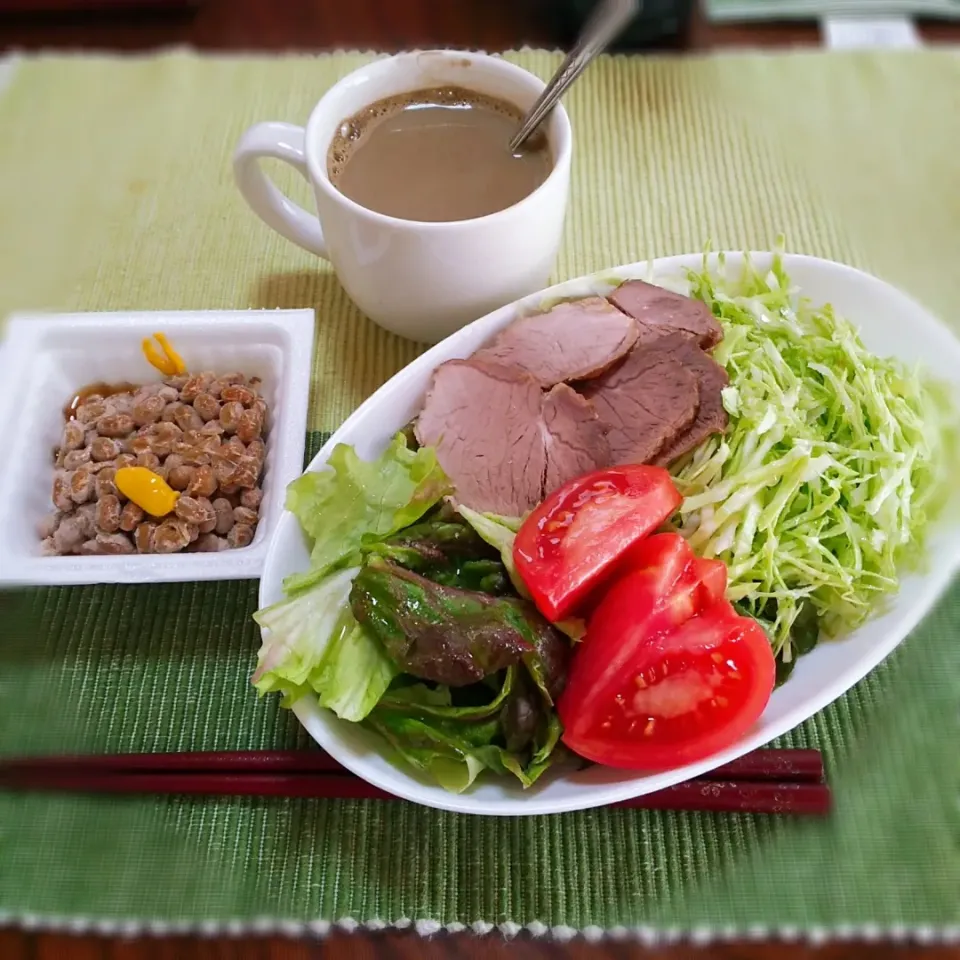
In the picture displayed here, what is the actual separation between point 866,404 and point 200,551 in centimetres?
100

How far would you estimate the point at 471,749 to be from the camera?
91 cm

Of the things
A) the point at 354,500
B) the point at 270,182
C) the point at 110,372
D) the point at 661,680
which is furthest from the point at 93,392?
the point at 661,680

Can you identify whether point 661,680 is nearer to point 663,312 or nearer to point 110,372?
point 663,312

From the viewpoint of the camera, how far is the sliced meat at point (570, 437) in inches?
44.8

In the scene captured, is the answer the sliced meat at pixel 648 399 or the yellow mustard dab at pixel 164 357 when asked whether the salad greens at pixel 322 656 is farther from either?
the yellow mustard dab at pixel 164 357

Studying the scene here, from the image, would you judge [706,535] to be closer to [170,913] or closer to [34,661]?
[170,913]

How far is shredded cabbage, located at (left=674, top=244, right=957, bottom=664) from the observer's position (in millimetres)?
1098

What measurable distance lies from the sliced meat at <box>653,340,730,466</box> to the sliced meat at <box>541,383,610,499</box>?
0.29 feet

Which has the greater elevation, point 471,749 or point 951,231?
point 951,231

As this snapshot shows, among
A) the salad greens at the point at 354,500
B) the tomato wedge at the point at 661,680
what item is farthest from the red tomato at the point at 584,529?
the salad greens at the point at 354,500

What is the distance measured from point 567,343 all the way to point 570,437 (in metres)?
0.16

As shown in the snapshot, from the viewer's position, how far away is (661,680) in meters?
0.92

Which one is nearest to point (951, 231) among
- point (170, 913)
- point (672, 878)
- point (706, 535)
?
point (706, 535)

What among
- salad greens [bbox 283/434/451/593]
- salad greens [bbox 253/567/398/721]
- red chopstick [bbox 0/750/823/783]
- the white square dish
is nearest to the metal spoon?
the white square dish
